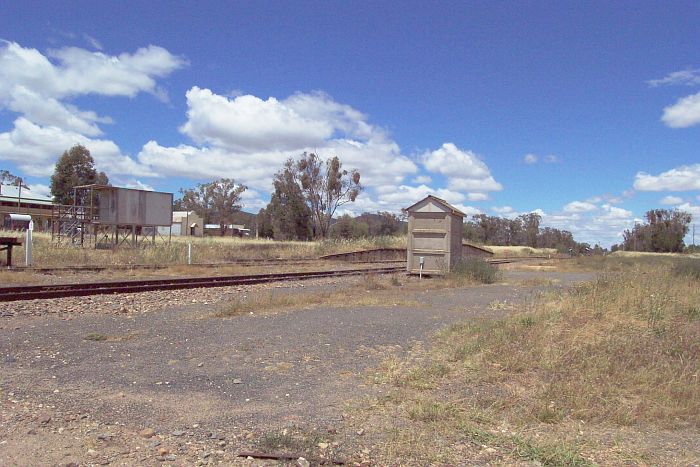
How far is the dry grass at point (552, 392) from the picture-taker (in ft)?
15.0

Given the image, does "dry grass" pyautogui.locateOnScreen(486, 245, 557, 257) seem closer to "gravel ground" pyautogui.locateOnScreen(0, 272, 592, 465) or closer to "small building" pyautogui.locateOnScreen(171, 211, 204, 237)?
"small building" pyautogui.locateOnScreen(171, 211, 204, 237)

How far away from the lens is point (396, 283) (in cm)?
1938

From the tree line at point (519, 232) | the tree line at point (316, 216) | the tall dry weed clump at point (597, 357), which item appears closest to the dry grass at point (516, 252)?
the tree line at point (316, 216)

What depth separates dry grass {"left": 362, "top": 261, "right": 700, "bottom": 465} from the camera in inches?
180

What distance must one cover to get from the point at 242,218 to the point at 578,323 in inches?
5088

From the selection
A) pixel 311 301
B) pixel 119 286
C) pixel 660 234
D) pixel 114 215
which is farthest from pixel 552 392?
pixel 660 234

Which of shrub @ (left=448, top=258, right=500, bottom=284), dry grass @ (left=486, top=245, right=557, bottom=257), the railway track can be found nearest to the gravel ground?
the railway track

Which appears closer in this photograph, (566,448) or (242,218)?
(566,448)

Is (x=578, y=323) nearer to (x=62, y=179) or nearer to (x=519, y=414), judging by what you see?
(x=519, y=414)

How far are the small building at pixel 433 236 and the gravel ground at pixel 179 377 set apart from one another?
9.54 meters

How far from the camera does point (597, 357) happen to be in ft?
22.9

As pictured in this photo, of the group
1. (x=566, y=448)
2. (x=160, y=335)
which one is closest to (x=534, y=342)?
(x=566, y=448)

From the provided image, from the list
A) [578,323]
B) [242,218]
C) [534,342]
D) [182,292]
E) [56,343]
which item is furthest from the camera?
[242,218]

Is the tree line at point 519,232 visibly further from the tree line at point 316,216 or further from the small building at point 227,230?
the small building at point 227,230
